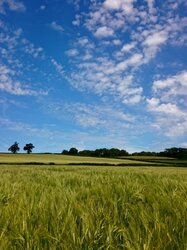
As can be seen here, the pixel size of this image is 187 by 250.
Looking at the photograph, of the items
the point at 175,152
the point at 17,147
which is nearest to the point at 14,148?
the point at 17,147

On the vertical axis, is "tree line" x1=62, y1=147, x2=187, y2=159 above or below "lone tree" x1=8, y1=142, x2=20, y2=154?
below

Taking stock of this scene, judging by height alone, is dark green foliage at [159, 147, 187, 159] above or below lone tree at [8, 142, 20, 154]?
below

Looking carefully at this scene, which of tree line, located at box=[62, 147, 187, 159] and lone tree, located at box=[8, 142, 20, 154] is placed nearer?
tree line, located at box=[62, 147, 187, 159]

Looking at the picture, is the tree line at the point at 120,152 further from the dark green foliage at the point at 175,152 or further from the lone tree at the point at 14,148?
the lone tree at the point at 14,148

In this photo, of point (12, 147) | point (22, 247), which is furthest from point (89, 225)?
point (12, 147)

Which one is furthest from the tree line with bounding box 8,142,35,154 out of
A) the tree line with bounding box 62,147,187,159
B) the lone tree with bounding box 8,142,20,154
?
the tree line with bounding box 62,147,187,159

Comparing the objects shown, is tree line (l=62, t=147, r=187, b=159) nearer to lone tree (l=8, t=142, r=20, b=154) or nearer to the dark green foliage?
the dark green foliage

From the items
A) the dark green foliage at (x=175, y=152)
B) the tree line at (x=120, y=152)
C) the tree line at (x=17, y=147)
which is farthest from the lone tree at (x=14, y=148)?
the dark green foliage at (x=175, y=152)

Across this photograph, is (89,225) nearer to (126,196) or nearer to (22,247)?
(22,247)

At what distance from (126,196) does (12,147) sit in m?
157

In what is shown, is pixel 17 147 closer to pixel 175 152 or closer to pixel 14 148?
pixel 14 148

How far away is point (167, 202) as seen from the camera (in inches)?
117

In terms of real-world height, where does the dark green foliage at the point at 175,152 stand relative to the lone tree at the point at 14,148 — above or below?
below

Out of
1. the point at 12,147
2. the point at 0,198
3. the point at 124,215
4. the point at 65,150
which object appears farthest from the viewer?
the point at 12,147
